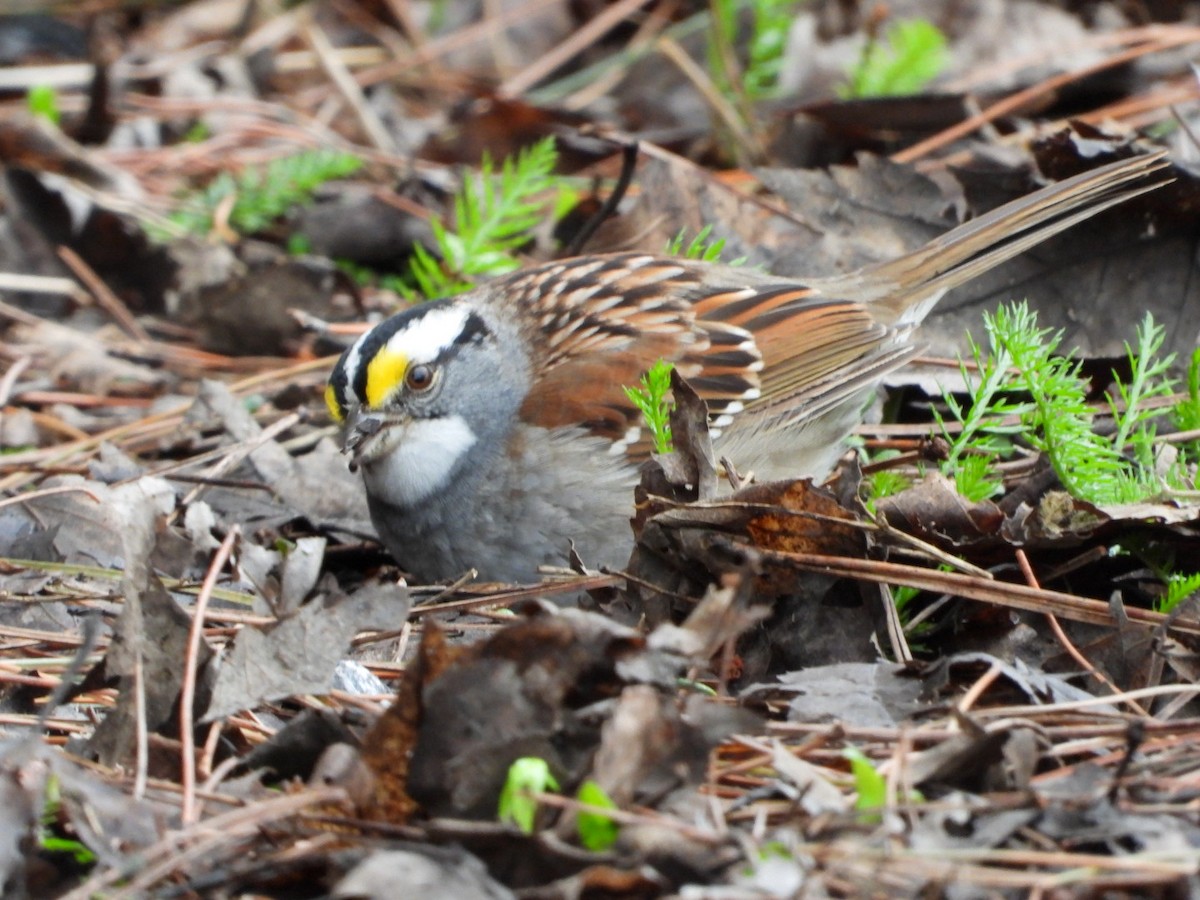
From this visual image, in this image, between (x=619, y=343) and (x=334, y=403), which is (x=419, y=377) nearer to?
(x=334, y=403)

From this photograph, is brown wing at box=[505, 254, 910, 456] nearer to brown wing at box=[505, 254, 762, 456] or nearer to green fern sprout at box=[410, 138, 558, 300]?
brown wing at box=[505, 254, 762, 456]

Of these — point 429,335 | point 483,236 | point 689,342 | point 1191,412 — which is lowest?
point 1191,412

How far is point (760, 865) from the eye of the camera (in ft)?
7.02

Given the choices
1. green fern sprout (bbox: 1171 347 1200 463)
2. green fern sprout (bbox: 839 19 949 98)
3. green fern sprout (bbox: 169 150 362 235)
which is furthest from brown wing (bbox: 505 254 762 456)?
green fern sprout (bbox: 839 19 949 98)

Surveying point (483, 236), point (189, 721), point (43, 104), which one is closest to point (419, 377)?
point (483, 236)

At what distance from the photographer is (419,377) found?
160 inches

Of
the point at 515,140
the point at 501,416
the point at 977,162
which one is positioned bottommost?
the point at 501,416

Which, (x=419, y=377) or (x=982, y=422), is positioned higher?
(x=419, y=377)

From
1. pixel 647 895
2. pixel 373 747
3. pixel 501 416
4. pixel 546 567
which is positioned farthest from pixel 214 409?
pixel 647 895

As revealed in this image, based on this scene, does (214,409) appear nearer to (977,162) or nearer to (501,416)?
(501,416)

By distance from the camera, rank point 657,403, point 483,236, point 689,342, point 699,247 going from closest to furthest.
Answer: point 657,403, point 689,342, point 699,247, point 483,236

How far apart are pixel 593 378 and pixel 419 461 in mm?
519

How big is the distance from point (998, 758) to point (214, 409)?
9.95 ft

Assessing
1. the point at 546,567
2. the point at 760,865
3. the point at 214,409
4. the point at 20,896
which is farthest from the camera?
A: the point at 214,409
